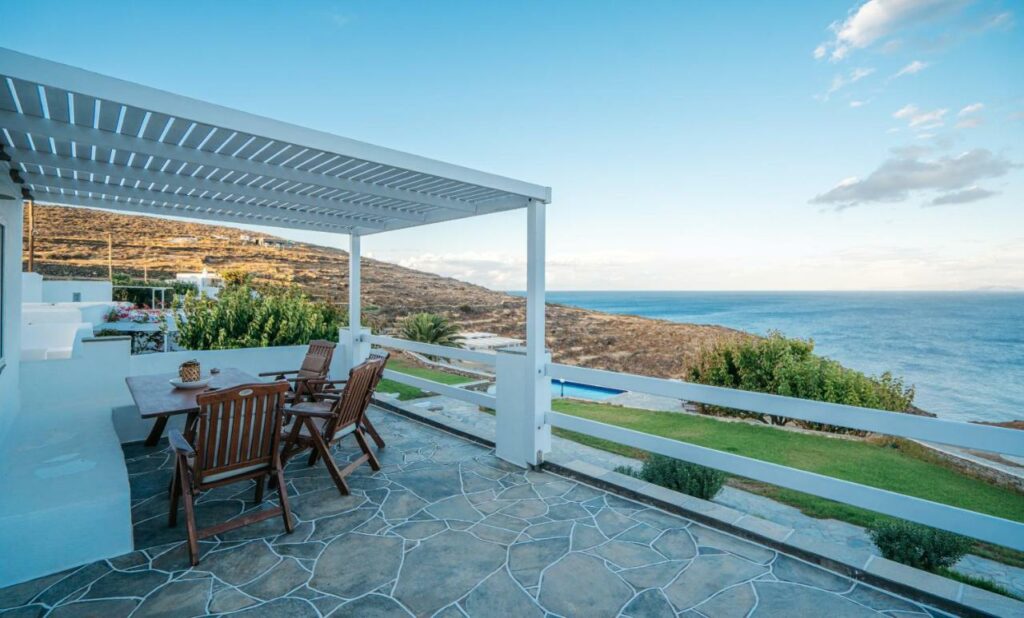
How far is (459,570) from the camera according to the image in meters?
2.71

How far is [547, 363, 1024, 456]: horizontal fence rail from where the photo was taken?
2.32 m

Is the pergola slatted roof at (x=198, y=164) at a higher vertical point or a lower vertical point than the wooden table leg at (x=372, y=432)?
higher

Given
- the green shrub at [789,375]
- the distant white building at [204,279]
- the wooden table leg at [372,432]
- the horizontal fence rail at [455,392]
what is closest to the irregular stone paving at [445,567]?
the wooden table leg at [372,432]

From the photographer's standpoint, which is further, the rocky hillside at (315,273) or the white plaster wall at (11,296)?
the rocky hillside at (315,273)

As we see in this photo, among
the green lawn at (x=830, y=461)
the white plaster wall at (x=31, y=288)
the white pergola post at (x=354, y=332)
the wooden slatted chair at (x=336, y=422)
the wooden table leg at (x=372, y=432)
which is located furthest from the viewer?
the white plaster wall at (x=31, y=288)

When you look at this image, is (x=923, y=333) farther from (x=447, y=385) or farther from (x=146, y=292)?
(x=146, y=292)

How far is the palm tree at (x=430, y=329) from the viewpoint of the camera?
1215 centimetres

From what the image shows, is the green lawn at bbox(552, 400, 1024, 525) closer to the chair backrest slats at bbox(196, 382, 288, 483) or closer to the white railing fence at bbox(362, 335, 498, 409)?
the white railing fence at bbox(362, 335, 498, 409)

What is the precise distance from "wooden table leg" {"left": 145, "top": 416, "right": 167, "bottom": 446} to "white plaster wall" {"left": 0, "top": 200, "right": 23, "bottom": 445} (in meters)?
0.99

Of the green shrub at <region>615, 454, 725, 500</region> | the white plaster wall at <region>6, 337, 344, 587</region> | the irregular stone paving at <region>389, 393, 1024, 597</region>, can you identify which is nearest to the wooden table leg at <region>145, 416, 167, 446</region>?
the white plaster wall at <region>6, 337, 344, 587</region>

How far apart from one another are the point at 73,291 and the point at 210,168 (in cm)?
1435

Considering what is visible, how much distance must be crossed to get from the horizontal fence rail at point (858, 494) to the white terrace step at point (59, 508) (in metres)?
3.28

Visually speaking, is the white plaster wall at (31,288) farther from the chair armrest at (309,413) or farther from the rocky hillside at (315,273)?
the chair armrest at (309,413)

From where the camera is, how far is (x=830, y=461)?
6.28 metres
